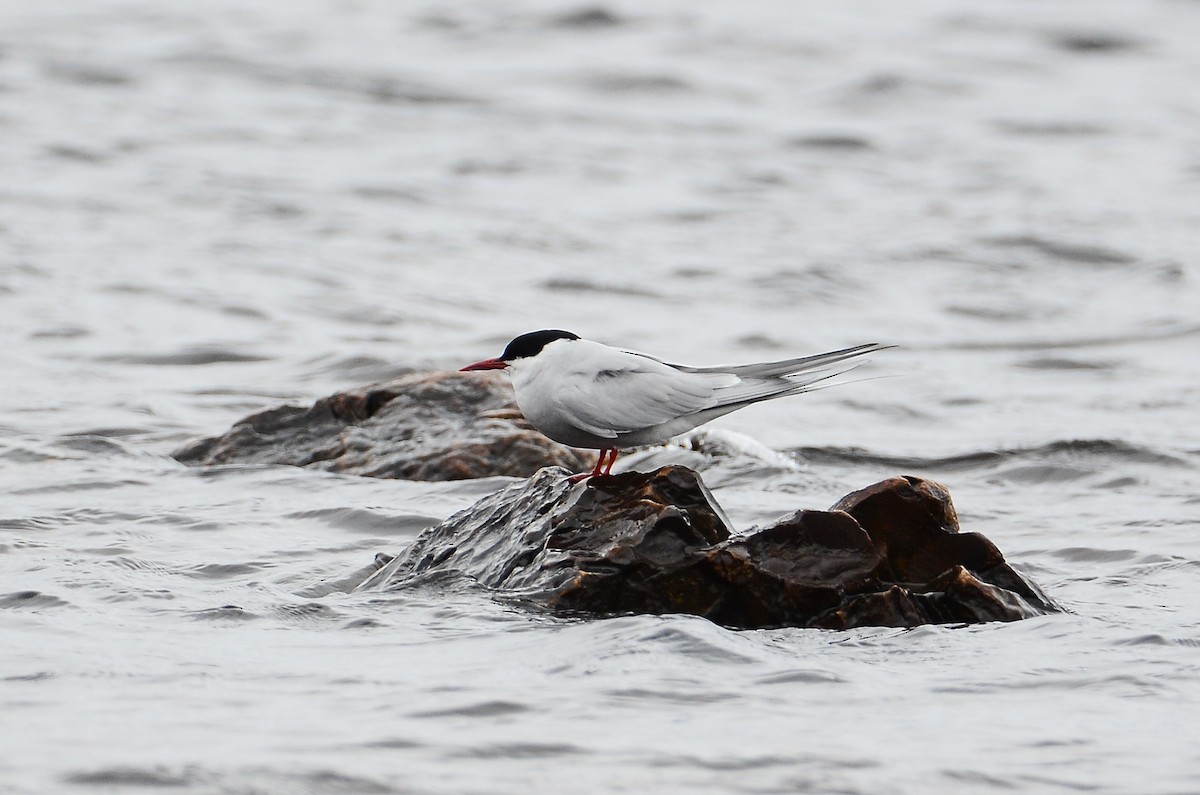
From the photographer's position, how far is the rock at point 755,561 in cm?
525

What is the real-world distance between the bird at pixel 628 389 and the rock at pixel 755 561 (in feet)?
0.59

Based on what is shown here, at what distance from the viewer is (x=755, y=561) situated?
526 centimetres

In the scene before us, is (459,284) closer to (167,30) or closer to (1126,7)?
(167,30)

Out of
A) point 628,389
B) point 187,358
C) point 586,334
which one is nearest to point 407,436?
point 628,389

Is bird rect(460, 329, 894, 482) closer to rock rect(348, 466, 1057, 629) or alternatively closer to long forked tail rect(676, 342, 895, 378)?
long forked tail rect(676, 342, 895, 378)

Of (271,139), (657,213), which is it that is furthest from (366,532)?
(271,139)

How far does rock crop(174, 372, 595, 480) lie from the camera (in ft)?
26.2

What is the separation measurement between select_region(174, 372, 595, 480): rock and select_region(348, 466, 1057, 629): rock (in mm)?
2378

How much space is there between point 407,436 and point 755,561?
134 inches

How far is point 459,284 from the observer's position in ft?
45.0

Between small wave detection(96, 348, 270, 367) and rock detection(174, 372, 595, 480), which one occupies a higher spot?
rock detection(174, 372, 595, 480)

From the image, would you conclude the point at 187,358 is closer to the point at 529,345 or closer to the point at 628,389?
the point at 529,345

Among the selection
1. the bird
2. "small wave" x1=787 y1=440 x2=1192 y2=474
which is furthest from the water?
the bird

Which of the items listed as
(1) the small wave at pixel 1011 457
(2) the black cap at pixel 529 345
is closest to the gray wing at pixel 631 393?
(2) the black cap at pixel 529 345
